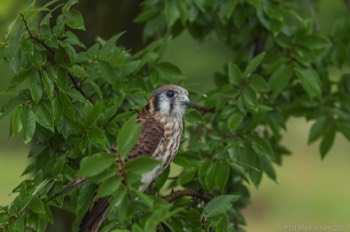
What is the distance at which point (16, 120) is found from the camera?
12.1ft

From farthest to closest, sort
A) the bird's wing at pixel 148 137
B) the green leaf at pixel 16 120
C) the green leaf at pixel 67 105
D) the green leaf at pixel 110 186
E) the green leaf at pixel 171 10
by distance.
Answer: the green leaf at pixel 171 10 → the bird's wing at pixel 148 137 → the green leaf at pixel 67 105 → the green leaf at pixel 16 120 → the green leaf at pixel 110 186

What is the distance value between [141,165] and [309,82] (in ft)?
7.50


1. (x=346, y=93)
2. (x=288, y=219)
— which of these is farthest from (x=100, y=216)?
(x=288, y=219)

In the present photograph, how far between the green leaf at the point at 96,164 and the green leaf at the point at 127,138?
0.16ft

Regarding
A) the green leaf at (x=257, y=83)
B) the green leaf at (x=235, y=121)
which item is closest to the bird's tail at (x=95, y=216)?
the green leaf at (x=235, y=121)

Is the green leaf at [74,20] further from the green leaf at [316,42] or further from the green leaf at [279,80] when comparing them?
the green leaf at [316,42]

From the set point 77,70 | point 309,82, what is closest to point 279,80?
point 309,82

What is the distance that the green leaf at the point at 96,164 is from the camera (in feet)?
9.45

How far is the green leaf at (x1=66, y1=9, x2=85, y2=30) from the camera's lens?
145 inches

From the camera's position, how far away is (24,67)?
3.75 meters

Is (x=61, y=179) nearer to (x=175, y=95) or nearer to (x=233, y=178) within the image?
(x=175, y=95)

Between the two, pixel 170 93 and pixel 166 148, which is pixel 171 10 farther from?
pixel 166 148

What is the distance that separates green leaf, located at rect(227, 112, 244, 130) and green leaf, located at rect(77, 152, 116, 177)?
5.71 feet

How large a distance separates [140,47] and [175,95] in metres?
2.26
